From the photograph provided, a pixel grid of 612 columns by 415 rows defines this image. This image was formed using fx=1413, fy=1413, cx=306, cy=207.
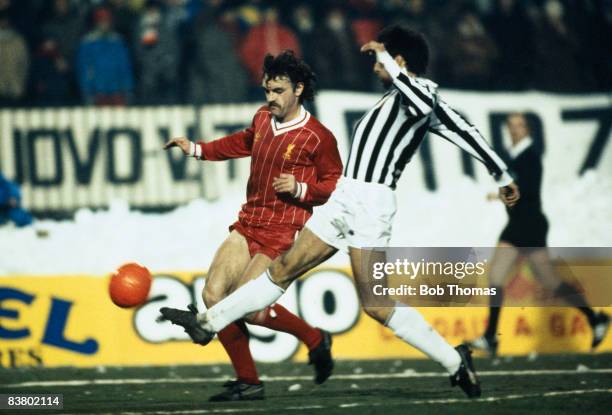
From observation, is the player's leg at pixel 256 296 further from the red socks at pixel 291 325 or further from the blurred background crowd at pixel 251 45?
the blurred background crowd at pixel 251 45

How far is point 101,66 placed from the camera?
14695 mm

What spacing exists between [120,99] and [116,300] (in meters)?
6.23

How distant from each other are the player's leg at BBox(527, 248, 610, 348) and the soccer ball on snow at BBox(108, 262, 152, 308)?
4419 millimetres

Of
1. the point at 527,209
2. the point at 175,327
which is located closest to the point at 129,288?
the point at 175,327

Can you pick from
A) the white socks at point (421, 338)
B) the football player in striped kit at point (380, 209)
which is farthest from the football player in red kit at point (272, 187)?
the white socks at point (421, 338)

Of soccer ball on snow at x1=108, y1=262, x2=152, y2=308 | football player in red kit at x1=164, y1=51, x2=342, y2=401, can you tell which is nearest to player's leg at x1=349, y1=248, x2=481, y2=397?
football player in red kit at x1=164, y1=51, x2=342, y2=401

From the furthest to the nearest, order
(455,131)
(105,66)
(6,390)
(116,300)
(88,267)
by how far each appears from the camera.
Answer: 1. (105,66)
2. (88,267)
3. (6,390)
4. (116,300)
5. (455,131)

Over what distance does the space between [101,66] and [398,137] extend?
23.6ft

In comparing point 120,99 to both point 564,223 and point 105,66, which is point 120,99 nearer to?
point 105,66

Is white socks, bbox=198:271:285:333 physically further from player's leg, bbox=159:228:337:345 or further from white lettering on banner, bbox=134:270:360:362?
white lettering on banner, bbox=134:270:360:362

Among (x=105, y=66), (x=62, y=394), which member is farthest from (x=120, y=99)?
(x=62, y=394)

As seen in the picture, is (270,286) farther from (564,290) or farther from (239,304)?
(564,290)

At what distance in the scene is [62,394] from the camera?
9.35 metres

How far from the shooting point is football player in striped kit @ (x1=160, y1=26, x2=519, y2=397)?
26.3ft
